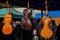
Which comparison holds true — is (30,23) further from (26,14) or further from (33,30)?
(33,30)

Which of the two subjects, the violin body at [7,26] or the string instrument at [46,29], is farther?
A: the violin body at [7,26]

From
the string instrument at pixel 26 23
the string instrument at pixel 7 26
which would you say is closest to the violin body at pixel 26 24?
the string instrument at pixel 26 23

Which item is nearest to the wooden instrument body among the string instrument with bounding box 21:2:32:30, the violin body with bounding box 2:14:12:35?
the string instrument with bounding box 21:2:32:30

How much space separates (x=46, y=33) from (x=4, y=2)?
7.25 ft

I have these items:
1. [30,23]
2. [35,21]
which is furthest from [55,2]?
[30,23]

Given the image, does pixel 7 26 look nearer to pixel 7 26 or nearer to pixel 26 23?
pixel 7 26

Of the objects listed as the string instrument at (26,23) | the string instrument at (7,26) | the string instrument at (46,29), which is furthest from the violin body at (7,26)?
the string instrument at (46,29)

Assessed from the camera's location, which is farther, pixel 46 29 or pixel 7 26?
pixel 7 26

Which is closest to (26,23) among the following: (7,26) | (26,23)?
(26,23)

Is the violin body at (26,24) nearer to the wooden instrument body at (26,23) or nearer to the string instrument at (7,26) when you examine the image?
the wooden instrument body at (26,23)

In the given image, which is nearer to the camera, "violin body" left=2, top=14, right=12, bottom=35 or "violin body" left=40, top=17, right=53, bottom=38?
"violin body" left=40, top=17, right=53, bottom=38

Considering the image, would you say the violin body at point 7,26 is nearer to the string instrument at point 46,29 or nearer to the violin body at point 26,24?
the violin body at point 26,24

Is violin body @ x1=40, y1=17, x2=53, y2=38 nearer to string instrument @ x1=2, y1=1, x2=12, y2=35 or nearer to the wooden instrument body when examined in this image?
the wooden instrument body

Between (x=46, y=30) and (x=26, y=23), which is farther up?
(x=26, y=23)
